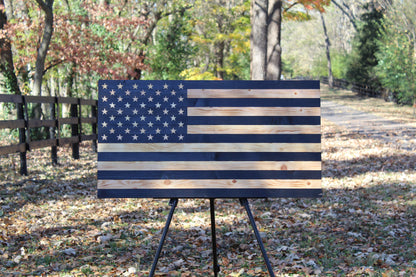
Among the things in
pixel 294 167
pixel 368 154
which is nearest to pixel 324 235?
pixel 294 167

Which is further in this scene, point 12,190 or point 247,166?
point 12,190

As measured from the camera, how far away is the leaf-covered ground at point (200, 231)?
5.45 m

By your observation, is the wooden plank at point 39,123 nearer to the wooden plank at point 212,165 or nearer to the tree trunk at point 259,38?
the tree trunk at point 259,38

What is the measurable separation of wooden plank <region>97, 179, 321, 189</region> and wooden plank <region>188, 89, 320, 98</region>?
0.77 m

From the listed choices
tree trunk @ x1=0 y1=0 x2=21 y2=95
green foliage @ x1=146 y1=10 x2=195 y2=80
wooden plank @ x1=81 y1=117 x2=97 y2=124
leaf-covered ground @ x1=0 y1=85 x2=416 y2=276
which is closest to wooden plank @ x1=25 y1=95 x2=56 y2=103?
leaf-covered ground @ x1=0 y1=85 x2=416 y2=276

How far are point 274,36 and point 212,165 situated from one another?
1170cm

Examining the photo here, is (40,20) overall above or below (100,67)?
above

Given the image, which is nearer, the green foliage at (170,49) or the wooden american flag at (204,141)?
the wooden american flag at (204,141)

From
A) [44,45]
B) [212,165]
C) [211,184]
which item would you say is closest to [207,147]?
[212,165]

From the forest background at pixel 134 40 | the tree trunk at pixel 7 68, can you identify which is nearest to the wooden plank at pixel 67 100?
the forest background at pixel 134 40

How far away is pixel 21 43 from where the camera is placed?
18.5 metres

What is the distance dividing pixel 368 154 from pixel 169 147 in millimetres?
12209

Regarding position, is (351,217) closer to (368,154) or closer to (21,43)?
(368,154)

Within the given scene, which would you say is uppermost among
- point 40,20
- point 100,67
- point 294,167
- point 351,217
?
point 40,20
